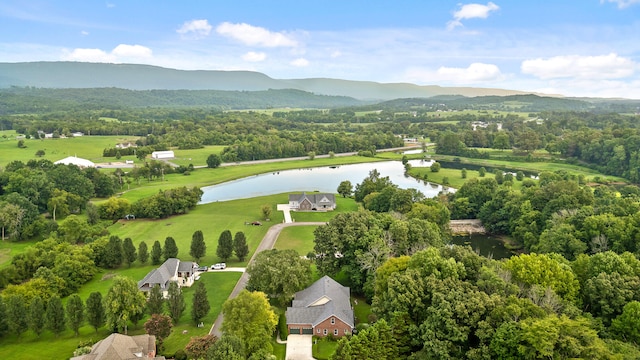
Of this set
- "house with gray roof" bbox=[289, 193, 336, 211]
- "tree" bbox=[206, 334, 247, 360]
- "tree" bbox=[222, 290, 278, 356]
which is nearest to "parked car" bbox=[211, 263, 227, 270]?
"tree" bbox=[222, 290, 278, 356]

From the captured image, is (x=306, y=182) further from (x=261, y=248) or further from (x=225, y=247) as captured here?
(x=225, y=247)

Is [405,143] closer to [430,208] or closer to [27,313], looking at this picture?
[430,208]

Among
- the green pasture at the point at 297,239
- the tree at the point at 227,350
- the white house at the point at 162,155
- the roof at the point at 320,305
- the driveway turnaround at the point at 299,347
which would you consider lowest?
the driveway turnaround at the point at 299,347

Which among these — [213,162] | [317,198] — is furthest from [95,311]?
[213,162]

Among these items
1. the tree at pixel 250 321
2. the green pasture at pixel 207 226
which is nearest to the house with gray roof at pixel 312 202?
the green pasture at pixel 207 226

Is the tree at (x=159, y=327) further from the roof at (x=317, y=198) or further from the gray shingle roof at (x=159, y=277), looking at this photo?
the roof at (x=317, y=198)
